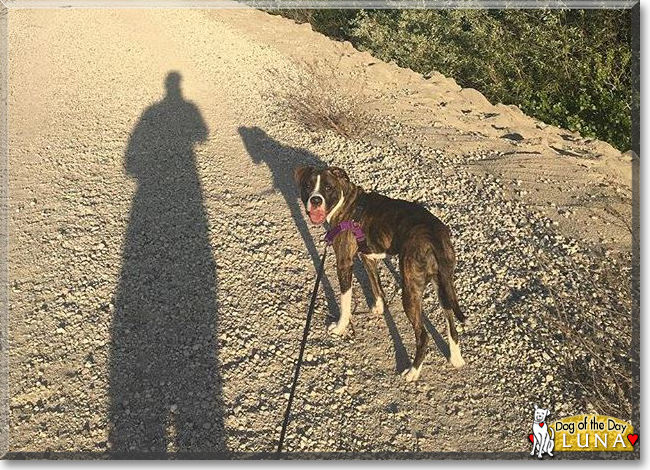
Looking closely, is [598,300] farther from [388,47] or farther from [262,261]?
[388,47]

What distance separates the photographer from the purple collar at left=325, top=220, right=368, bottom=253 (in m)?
5.09

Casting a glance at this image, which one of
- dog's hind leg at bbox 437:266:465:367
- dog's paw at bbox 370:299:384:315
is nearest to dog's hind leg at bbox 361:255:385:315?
dog's paw at bbox 370:299:384:315

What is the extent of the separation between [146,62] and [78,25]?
15.6 feet

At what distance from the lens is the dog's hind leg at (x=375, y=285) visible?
5.42m

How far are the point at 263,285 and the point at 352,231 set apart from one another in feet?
5.89

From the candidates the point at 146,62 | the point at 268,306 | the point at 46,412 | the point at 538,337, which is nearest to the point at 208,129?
the point at 146,62

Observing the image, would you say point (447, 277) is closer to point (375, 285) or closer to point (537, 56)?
point (375, 285)

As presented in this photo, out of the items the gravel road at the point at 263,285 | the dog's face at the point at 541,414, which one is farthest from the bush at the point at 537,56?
the dog's face at the point at 541,414

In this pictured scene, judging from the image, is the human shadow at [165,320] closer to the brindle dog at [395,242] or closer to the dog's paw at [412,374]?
the brindle dog at [395,242]

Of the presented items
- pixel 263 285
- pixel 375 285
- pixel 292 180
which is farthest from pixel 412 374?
pixel 292 180

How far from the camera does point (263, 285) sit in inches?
250

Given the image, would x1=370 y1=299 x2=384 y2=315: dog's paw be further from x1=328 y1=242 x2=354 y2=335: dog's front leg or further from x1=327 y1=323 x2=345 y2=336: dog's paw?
x1=327 y1=323 x2=345 y2=336: dog's paw

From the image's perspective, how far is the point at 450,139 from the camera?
9211 millimetres

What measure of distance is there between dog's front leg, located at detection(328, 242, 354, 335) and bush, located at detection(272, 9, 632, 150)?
6.51 meters
